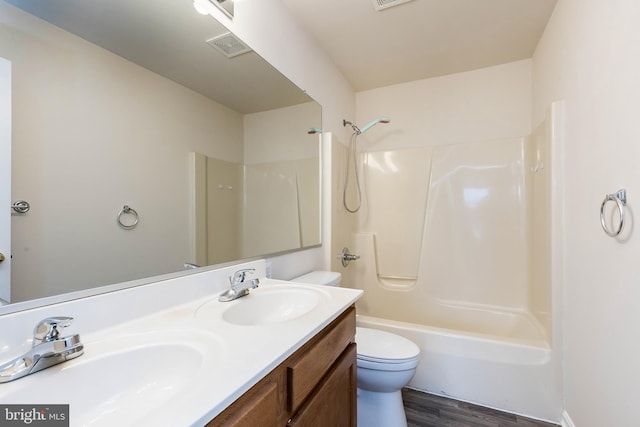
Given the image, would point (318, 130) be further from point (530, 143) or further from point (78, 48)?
point (530, 143)

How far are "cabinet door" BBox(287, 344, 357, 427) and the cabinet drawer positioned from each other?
0.03 meters

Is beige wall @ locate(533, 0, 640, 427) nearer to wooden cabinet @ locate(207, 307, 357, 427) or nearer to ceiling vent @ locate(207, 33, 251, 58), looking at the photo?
wooden cabinet @ locate(207, 307, 357, 427)

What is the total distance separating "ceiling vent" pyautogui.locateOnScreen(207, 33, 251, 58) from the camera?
1185mm

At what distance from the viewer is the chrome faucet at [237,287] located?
3.29ft

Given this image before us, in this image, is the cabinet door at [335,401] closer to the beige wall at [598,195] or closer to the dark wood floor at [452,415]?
the dark wood floor at [452,415]

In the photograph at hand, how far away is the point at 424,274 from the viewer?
7.49ft

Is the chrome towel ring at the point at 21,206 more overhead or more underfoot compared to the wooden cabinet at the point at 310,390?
more overhead

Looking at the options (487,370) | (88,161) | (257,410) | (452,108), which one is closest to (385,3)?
(452,108)

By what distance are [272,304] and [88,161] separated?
79 centimetres

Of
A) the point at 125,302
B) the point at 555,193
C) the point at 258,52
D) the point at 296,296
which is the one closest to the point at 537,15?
the point at 555,193

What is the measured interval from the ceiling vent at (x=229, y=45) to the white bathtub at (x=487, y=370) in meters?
1.82

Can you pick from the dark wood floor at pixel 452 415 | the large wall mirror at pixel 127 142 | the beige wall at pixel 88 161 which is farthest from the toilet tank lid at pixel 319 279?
the dark wood floor at pixel 452 415

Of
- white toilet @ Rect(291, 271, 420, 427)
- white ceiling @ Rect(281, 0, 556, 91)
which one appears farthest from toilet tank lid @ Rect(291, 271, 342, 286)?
white ceiling @ Rect(281, 0, 556, 91)

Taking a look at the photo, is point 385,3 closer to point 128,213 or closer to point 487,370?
point 128,213
